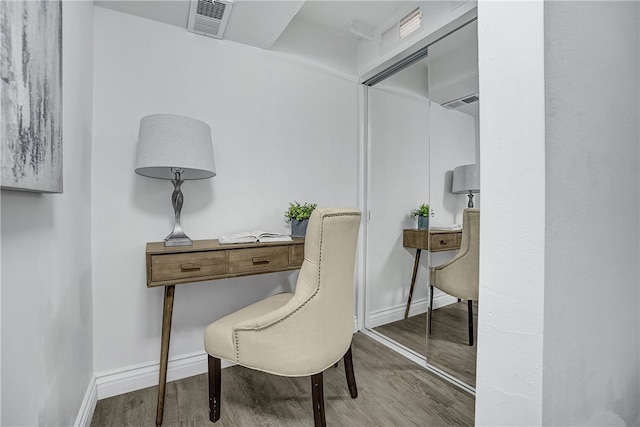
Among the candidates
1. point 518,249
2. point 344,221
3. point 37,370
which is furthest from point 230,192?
point 518,249

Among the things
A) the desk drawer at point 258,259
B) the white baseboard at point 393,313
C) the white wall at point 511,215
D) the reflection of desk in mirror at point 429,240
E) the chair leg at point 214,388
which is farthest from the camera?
the white baseboard at point 393,313

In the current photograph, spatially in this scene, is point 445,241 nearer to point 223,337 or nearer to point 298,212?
point 298,212

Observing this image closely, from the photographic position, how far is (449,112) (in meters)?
2.01

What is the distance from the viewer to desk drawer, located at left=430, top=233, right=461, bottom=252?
1.94 meters

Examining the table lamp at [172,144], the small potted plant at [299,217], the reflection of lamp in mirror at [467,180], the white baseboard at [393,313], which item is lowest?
the white baseboard at [393,313]

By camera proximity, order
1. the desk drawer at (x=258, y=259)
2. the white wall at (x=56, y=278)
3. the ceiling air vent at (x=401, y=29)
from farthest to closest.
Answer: the ceiling air vent at (x=401, y=29) → the desk drawer at (x=258, y=259) → the white wall at (x=56, y=278)

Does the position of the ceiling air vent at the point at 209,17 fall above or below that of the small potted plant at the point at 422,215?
above

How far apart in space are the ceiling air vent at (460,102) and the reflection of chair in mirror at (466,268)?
0.64 metres

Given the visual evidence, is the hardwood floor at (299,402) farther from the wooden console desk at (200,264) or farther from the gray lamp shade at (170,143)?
the gray lamp shade at (170,143)

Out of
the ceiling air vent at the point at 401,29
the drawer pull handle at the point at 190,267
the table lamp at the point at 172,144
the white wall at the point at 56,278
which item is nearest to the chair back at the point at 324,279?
the drawer pull handle at the point at 190,267

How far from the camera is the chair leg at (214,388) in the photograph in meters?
1.52

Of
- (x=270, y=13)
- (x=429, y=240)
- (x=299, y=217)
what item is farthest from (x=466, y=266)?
(x=270, y=13)

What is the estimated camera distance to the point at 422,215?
2.49 metres

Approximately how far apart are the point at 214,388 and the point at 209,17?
212 centimetres
